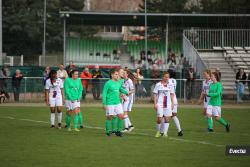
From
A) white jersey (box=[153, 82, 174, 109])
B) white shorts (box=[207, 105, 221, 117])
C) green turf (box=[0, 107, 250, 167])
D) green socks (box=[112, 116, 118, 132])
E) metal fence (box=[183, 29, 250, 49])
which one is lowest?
green turf (box=[0, 107, 250, 167])

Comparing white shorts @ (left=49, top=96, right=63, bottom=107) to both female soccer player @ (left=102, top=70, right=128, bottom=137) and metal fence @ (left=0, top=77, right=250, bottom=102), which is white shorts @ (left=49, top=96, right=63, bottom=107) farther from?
metal fence @ (left=0, top=77, right=250, bottom=102)

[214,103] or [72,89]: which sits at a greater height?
[72,89]

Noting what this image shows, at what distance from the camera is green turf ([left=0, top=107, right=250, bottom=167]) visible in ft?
53.4

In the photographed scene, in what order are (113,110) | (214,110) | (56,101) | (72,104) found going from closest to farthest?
1. (113,110)
2. (214,110)
3. (72,104)
4. (56,101)

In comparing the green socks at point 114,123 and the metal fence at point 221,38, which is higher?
the metal fence at point 221,38

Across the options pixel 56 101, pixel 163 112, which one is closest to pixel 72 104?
pixel 56 101

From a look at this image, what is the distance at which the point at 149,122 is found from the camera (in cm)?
2844

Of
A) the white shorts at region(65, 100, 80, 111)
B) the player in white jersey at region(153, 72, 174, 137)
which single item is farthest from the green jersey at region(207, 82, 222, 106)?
the white shorts at region(65, 100, 80, 111)

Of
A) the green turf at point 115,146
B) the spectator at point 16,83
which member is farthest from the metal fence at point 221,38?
the green turf at point 115,146

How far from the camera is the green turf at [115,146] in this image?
16266mm

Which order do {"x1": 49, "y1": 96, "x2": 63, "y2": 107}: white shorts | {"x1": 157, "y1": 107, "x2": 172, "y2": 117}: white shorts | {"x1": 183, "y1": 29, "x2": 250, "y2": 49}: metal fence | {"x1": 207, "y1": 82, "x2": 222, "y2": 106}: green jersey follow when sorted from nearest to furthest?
{"x1": 157, "y1": 107, "x2": 172, "y2": 117}: white shorts → {"x1": 207, "y1": 82, "x2": 222, "y2": 106}: green jersey → {"x1": 49, "y1": 96, "x2": 63, "y2": 107}: white shorts → {"x1": 183, "y1": 29, "x2": 250, "y2": 49}: metal fence

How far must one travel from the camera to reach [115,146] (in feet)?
63.7

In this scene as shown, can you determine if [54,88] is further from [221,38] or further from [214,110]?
[221,38]

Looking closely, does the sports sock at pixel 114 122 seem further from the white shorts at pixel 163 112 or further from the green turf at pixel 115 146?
the white shorts at pixel 163 112
